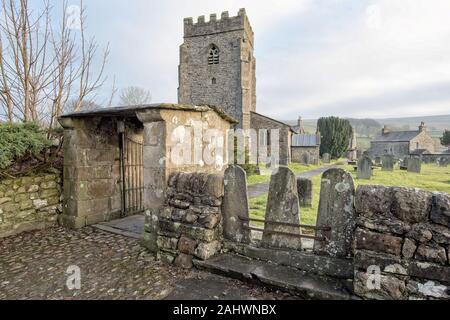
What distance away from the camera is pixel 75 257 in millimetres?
3945

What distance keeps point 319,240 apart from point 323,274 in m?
0.37

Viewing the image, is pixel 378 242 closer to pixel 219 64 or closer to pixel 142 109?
pixel 142 109

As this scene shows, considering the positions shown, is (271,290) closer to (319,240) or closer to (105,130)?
(319,240)

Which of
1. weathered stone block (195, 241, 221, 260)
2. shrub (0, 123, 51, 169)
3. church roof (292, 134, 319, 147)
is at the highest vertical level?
church roof (292, 134, 319, 147)

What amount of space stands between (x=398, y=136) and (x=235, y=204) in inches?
2405

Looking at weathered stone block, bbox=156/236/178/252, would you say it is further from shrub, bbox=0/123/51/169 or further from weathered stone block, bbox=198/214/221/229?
shrub, bbox=0/123/51/169

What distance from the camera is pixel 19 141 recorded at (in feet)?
15.8

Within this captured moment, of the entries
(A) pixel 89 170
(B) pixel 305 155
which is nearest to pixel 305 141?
(B) pixel 305 155

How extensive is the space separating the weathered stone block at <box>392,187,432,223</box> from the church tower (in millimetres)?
23137

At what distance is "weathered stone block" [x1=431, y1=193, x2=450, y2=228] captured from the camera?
7.44 feet

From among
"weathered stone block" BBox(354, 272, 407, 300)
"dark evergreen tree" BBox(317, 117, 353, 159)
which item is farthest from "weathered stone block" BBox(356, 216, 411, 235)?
"dark evergreen tree" BBox(317, 117, 353, 159)

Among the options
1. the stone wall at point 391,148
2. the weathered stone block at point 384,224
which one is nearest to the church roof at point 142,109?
the weathered stone block at point 384,224
